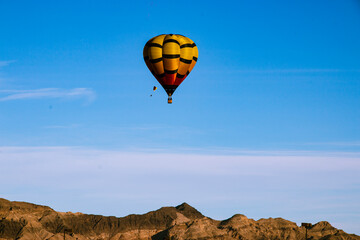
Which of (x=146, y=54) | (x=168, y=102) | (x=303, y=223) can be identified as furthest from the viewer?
(x=303, y=223)

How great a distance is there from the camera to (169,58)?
78.2 meters

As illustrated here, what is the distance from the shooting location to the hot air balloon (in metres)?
78.3

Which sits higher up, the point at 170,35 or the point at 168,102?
the point at 170,35

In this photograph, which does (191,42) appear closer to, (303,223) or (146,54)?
(146,54)

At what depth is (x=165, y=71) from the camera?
7850 cm

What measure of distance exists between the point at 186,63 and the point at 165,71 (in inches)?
110

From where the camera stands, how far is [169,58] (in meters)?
78.2

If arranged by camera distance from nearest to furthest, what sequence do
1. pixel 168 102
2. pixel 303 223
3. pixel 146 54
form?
pixel 168 102
pixel 146 54
pixel 303 223

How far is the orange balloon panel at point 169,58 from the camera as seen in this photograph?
7831 centimetres

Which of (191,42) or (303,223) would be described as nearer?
(191,42)

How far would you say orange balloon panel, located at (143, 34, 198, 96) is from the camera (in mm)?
78312

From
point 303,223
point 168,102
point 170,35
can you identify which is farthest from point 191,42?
point 303,223

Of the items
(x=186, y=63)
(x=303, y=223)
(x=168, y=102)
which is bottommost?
(x=303, y=223)

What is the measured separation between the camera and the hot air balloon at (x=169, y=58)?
78312 millimetres
